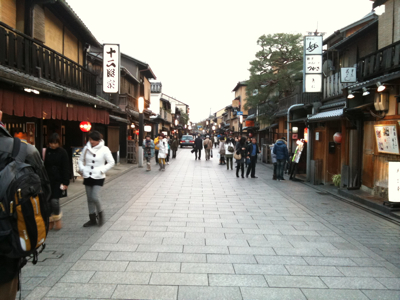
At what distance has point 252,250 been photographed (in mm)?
5801

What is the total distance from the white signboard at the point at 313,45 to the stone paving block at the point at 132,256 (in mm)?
12520

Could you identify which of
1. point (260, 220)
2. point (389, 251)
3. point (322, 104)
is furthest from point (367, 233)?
point (322, 104)

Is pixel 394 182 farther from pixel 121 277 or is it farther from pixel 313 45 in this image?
pixel 313 45

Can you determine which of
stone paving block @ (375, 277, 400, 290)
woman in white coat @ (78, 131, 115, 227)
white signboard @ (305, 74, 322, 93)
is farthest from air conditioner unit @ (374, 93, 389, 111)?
woman in white coat @ (78, 131, 115, 227)

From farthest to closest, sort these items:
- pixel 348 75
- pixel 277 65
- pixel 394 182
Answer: pixel 277 65, pixel 348 75, pixel 394 182

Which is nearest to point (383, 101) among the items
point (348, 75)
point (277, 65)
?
point (348, 75)

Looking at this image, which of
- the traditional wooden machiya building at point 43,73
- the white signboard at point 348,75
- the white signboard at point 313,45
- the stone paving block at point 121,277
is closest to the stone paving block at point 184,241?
the stone paving block at point 121,277

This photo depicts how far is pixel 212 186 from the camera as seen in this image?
44.3 feet

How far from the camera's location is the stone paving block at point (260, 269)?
15.8ft

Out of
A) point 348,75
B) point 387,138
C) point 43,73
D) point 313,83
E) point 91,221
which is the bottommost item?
point 91,221

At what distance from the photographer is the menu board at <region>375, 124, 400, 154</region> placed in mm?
9555

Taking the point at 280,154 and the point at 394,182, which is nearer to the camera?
the point at 394,182

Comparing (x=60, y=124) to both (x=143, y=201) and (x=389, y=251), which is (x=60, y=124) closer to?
(x=143, y=201)

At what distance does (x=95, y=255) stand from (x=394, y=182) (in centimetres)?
738
